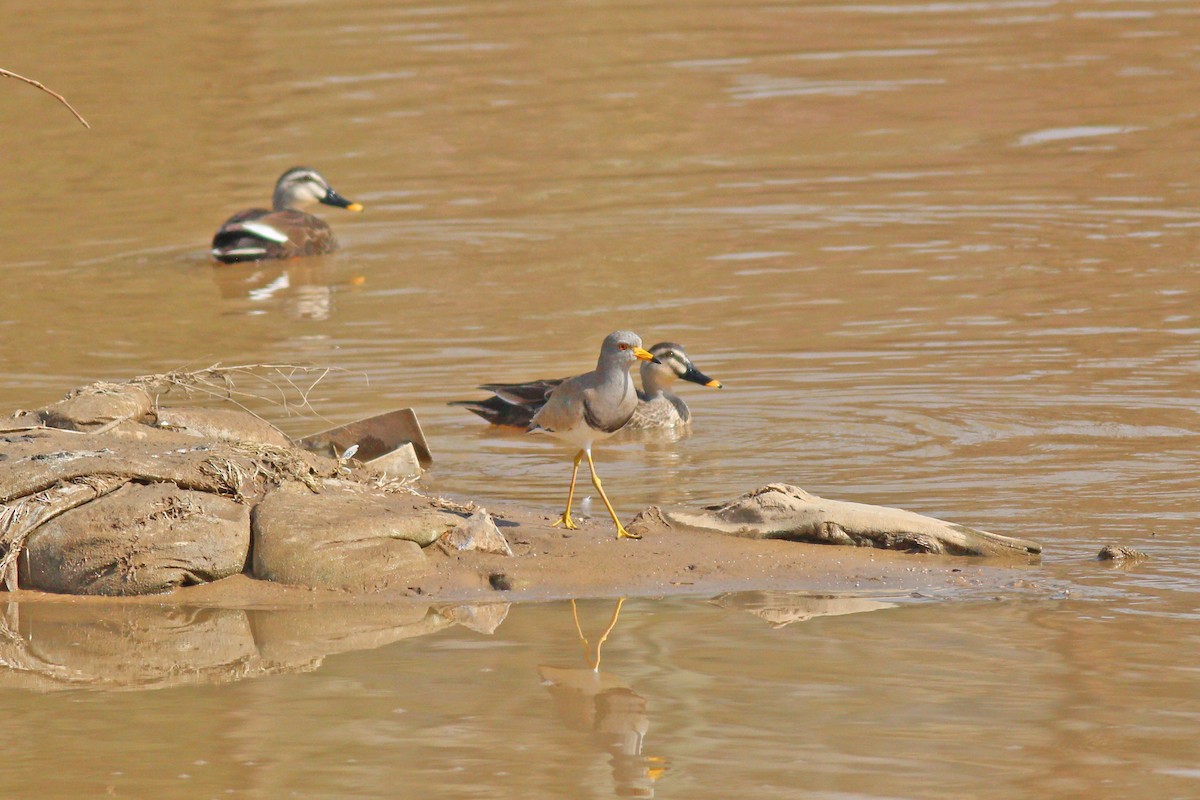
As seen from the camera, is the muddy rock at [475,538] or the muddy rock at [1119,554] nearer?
the muddy rock at [1119,554]

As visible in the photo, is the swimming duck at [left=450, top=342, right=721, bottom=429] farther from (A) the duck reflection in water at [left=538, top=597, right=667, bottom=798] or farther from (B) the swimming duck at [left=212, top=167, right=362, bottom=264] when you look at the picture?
(B) the swimming duck at [left=212, top=167, right=362, bottom=264]

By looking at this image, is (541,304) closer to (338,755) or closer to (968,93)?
(338,755)

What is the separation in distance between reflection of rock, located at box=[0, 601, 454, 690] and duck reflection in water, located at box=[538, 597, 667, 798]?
814 mm

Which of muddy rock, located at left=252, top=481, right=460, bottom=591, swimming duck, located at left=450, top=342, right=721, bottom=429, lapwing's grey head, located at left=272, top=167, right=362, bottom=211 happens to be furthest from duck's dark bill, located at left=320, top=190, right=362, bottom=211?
muddy rock, located at left=252, top=481, right=460, bottom=591

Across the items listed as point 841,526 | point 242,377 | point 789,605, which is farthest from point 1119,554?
point 242,377

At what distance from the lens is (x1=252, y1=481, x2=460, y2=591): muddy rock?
23.6ft

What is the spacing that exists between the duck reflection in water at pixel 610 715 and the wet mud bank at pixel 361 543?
102 centimetres

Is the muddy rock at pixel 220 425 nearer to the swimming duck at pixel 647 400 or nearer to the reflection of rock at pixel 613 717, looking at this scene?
the swimming duck at pixel 647 400

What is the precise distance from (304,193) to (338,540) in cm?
1087

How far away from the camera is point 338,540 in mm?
7238

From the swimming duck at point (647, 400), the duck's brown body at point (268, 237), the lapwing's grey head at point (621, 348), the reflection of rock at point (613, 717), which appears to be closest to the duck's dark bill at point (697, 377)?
the swimming duck at point (647, 400)

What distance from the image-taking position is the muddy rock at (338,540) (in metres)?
7.20

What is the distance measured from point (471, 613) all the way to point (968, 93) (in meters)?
16.5

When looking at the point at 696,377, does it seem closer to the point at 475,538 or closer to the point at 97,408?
the point at 475,538
